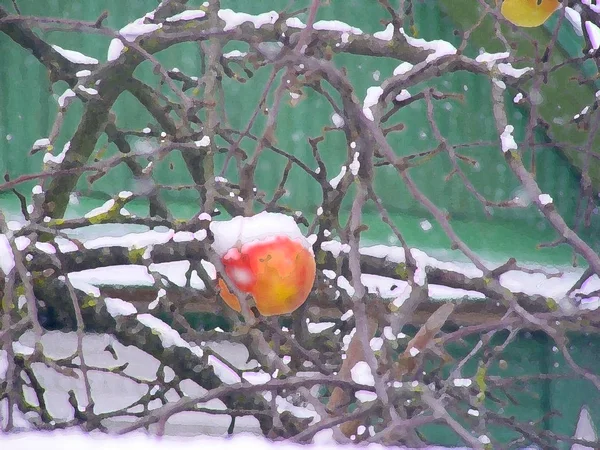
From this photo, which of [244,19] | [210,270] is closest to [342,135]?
[210,270]

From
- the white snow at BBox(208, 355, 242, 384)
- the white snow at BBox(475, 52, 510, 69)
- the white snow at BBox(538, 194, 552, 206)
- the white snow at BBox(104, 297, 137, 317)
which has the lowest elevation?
the white snow at BBox(208, 355, 242, 384)

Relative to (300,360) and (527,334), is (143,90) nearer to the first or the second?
(300,360)

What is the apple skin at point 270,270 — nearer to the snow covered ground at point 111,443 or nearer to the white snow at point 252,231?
the white snow at point 252,231

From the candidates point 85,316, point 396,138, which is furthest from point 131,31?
point 396,138

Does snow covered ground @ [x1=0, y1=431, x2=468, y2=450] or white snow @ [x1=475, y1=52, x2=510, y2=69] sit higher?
white snow @ [x1=475, y1=52, x2=510, y2=69]

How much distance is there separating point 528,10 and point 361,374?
86cm

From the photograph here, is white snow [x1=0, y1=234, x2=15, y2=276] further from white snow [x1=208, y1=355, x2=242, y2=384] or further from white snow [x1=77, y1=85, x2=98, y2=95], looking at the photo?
white snow [x1=208, y1=355, x2=242, y2=384]

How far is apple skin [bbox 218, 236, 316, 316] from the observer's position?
993 mm

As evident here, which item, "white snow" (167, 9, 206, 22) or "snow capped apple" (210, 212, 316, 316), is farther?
"white snow" (167, 9, 206, 22)

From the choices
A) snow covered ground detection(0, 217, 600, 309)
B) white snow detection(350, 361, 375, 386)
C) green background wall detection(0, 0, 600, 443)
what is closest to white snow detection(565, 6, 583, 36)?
green background wall detection(0, 0, 600, 443)

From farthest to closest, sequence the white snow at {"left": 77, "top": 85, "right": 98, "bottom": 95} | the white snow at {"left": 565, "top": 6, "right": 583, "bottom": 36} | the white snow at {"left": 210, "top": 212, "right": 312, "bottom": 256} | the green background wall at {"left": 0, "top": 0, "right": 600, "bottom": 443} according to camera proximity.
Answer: the green background wall at {"left": 0, "top": 0, "right": 600, "bottom": 443} < the white snow at {"left": 565, "top": 6, "right": 583, "bottom": 36} < the white snow at {"left": 77, "top": 85, "right": 98, "bottom": 95} < the white snow at {"left": 210, "top": 212, "right": 312, "bottom": 256}

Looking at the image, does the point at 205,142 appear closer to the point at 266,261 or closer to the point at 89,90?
the point at 266,261

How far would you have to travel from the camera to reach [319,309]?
1874mm

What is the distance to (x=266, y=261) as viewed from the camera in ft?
3.26
